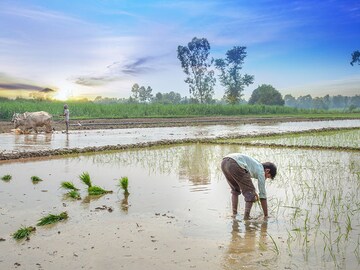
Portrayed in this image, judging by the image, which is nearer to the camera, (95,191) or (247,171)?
(247,171)

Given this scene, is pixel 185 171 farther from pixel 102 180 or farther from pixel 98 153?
pixel 98 153

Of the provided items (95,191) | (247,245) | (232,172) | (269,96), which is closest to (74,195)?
(95,191)

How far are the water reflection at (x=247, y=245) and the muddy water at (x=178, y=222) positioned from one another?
1 cm

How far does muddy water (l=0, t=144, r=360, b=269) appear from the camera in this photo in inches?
180

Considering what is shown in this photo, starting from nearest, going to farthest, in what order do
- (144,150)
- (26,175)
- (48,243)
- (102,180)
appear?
(48,243)
(102,180)
(26,175)
(144,150)

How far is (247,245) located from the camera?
5.03 meters

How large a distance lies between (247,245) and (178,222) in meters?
1.31

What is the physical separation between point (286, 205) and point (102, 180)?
14.2 feet

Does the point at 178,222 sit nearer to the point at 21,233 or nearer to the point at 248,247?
the point at 248,247

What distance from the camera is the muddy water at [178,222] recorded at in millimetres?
4566

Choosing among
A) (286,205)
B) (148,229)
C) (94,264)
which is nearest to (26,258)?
(94,264)

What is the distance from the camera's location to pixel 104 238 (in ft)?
17.3

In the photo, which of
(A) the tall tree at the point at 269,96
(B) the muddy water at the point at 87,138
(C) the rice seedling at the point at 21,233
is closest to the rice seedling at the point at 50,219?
(C) the rice seedling at the point at 21,233

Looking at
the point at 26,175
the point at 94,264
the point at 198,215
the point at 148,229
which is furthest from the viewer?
the point at 26,175
